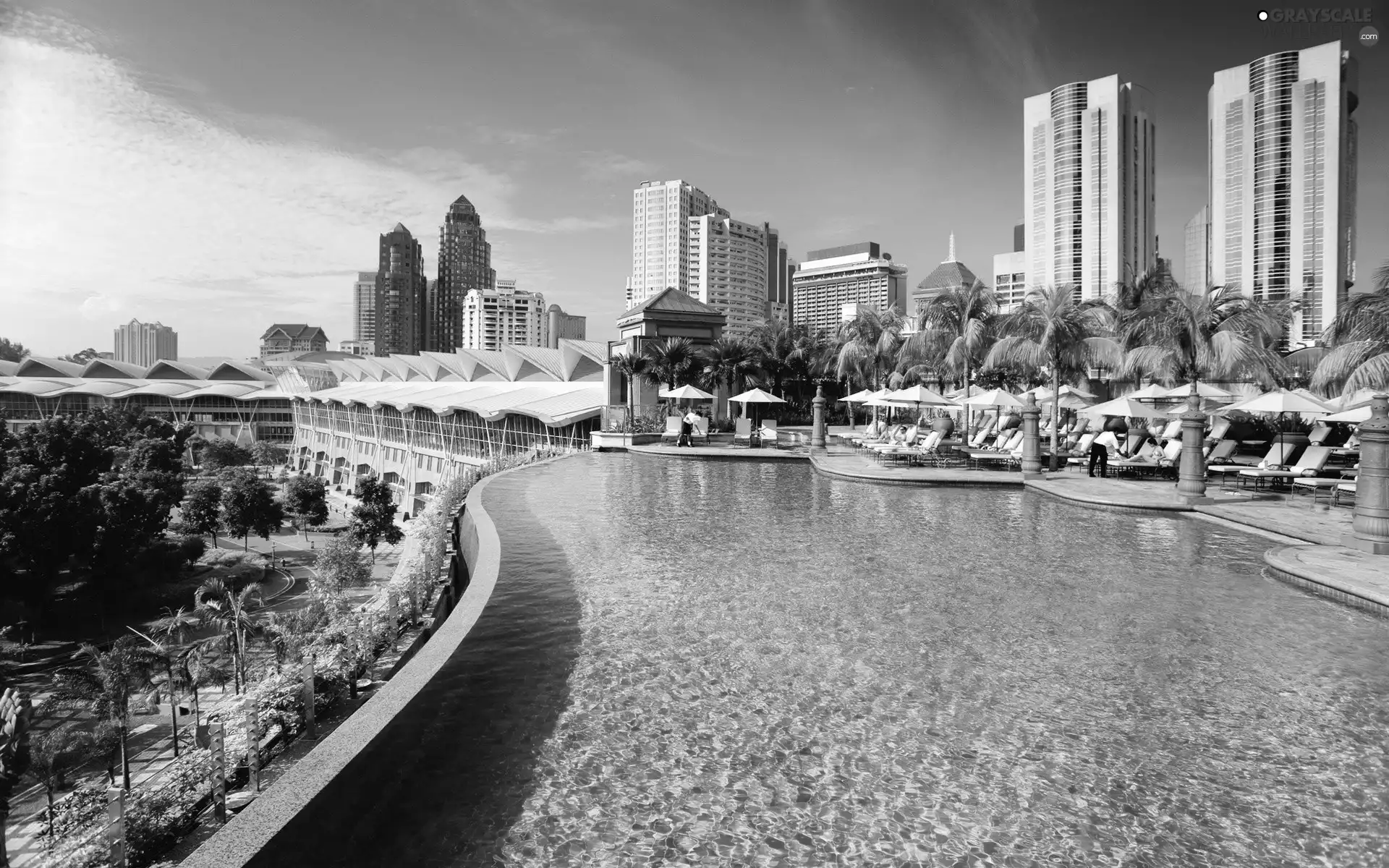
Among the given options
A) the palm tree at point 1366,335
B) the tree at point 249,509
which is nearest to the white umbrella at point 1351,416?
the palm tree at point 1366,335

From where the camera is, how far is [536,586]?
7957 mm

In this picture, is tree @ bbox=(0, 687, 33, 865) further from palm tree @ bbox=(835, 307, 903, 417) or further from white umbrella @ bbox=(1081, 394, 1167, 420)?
palm tree @ bbox=(835, 307, 903, 417)

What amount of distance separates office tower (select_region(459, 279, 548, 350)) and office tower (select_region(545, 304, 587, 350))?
222 cm

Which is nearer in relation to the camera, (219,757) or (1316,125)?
(219,757)

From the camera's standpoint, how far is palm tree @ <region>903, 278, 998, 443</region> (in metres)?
26.0

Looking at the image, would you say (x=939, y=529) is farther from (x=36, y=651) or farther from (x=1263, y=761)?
(x=36, y=651)

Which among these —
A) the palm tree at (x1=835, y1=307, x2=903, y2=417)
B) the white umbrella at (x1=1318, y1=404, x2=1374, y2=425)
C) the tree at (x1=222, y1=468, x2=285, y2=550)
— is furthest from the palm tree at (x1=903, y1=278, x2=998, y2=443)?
the tree at (x1=222, y1=468, x2=285, y2=550)

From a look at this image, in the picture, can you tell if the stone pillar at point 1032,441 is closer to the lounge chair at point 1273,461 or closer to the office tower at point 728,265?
the lounge chair at point 1273,461

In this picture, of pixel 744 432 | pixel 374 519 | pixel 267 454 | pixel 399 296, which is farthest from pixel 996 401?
pixel 399 296

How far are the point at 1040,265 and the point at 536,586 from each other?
103 m

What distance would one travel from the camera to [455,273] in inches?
7141

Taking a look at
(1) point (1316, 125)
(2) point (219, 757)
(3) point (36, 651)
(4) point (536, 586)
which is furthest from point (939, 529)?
(1) point (1316, 125)

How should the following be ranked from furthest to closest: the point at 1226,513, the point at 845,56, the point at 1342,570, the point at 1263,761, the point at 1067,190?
1. the point at 1067,190
2. the point at 845,56
3. the point at 1226,513
4. the point at 1342,570
5. the point at 1263,761

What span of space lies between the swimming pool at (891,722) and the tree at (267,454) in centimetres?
7862
